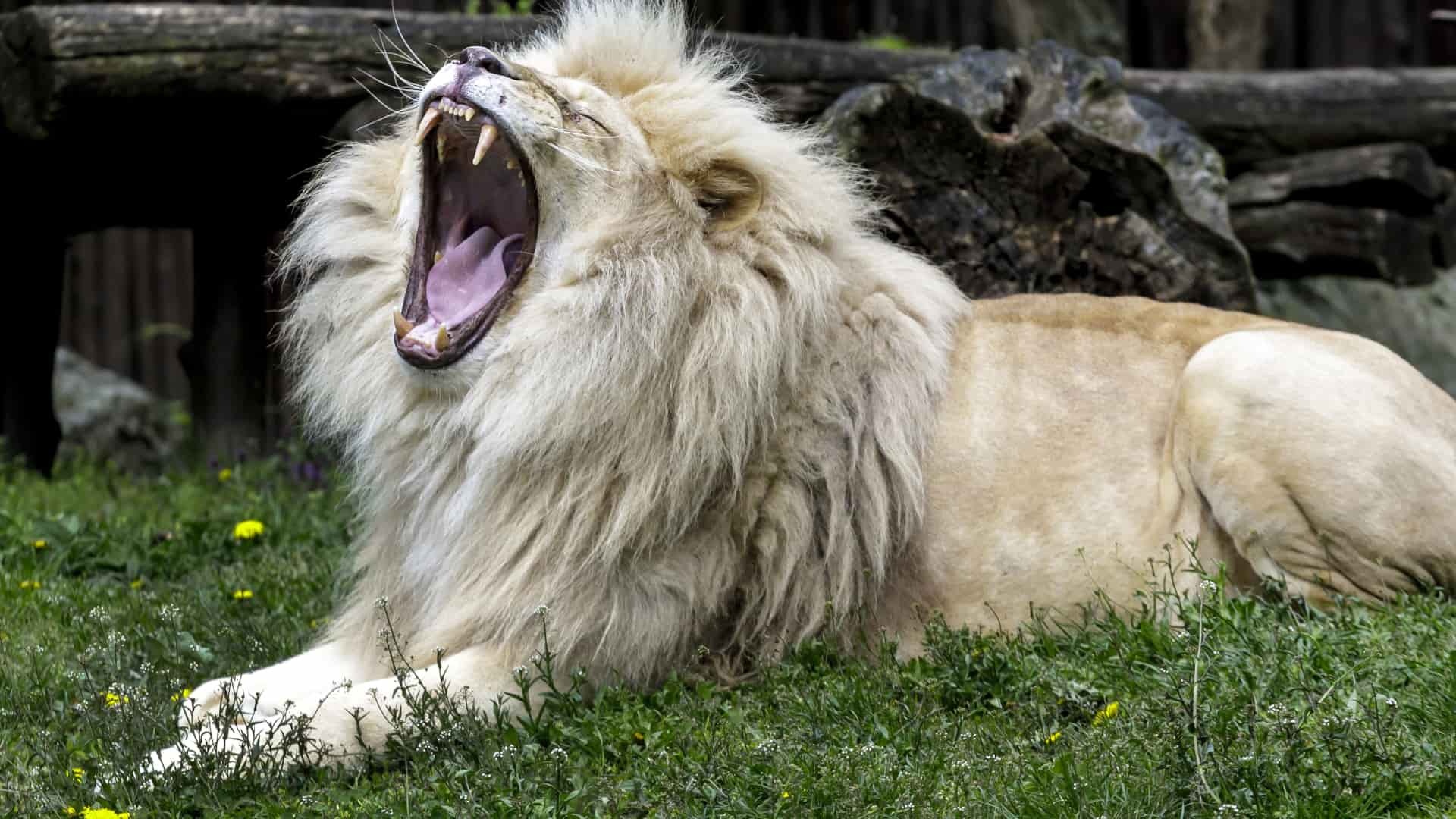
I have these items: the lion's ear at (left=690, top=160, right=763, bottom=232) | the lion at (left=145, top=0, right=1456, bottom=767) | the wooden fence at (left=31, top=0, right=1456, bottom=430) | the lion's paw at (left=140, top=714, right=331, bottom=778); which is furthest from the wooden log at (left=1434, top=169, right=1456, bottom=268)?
the lion's paw at (left=140, top=714, right=331, bottom=778)

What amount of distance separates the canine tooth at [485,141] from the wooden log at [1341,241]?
16.1ft

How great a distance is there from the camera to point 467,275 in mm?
4242

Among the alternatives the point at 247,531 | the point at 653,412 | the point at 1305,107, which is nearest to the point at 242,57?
the point at 247,531

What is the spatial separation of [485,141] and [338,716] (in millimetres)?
1373

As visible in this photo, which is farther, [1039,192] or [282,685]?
[1039,192]

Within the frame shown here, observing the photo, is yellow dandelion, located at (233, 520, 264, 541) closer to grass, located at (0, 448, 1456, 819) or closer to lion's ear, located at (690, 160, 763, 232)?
grass, located at (0, 448, 1456, 819)

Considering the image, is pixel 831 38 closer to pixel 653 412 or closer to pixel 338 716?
pixel 653 412

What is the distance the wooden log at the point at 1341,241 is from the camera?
7.69 m

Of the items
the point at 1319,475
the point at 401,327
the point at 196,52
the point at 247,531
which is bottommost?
the point at 247,531

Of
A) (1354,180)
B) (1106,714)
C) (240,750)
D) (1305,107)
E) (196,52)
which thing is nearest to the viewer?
(1106,714)

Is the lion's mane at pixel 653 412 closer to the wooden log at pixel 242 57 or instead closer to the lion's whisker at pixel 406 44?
the lion's whisker at pixel 406 44

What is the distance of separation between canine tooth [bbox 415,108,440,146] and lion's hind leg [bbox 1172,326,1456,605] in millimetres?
2020

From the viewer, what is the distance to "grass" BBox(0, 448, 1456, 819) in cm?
290

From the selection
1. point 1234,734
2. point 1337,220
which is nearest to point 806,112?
point 1337,220
